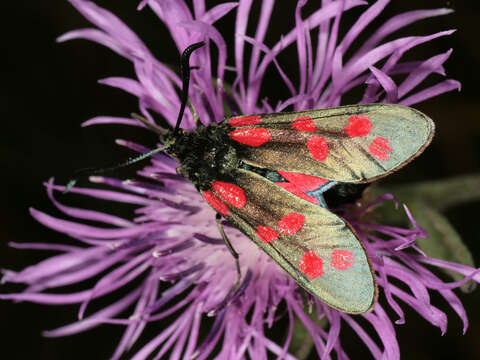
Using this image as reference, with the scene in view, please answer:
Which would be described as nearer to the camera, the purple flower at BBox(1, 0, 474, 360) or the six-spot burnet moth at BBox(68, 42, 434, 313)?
the six-spot burnet moth at BBox(68, 42, 434, 313)

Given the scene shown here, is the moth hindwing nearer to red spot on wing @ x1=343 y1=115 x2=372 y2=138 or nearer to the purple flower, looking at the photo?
red spot on wing @ x1=343 y1=115 x2=372 y2=138

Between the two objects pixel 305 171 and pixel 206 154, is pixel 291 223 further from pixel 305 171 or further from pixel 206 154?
pixel 206 154

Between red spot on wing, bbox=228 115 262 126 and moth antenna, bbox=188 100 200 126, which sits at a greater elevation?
moth antenna, bbox=188 100 200 126

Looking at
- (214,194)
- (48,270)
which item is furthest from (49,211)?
(214,194)

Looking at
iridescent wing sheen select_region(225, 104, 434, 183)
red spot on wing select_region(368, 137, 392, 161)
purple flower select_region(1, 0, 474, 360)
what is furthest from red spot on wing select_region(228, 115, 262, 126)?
red spot on wing select_region(368, 137, 392, 161)

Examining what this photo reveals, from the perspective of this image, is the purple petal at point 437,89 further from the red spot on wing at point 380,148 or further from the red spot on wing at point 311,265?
the red spot on wing at point 311,265

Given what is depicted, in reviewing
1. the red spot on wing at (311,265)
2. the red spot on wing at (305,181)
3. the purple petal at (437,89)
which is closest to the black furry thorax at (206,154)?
the red spot on wing at (305,181)

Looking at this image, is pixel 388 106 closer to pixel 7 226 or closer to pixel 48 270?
pixel 48 270

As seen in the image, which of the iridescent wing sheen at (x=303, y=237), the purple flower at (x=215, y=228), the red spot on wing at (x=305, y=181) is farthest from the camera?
the purple flower at (x=215, y=228)
